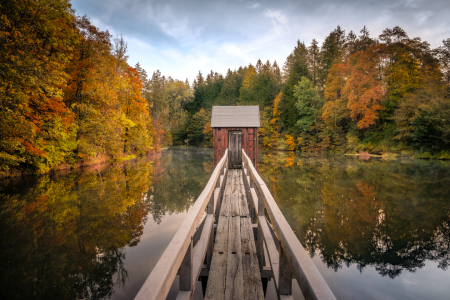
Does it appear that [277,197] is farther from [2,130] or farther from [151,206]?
[2,130]

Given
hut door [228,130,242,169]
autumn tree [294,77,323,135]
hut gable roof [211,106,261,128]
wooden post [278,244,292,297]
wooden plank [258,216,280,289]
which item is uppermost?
autumn tree [294,77,323,135]

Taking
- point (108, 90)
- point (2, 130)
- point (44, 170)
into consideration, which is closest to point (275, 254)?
point (2, 130)

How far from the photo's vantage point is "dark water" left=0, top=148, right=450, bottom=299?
4832mm

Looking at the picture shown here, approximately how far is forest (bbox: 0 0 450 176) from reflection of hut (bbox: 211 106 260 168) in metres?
9.22

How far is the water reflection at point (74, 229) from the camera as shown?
468cm

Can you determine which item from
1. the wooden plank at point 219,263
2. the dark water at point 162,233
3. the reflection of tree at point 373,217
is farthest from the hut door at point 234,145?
the wooden plank at point 219,263

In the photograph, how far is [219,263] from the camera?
10.2ft

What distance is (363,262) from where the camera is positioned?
19.1 feet

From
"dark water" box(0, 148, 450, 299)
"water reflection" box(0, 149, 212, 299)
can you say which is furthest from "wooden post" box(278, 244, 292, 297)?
"water reflection" box(0, 149, 212, 299)

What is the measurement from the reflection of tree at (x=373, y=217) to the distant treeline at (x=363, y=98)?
9377 millimetres

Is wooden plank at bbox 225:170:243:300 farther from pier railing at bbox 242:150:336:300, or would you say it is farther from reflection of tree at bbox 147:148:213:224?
reflection of tree at bbox 147:148:213:224

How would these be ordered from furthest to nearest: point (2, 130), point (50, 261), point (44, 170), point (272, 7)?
point (272, 7)
point (44, 170)
point (2, 130)
point (50, 261)

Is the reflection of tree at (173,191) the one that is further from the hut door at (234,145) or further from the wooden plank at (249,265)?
the wooden plank at (249,265)

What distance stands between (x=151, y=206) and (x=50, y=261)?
467cm
